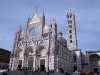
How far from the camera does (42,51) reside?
2794 centimetres

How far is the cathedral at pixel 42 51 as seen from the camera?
2630 cm

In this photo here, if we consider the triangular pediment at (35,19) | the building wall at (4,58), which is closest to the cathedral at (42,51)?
the triangular pediment at (35,19)

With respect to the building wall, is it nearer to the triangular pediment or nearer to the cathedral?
the cathedral

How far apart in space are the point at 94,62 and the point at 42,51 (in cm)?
2237

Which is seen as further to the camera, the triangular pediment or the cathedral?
the triangular pediment

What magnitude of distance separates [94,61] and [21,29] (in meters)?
28.1

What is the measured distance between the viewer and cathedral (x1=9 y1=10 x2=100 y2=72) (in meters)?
26.3

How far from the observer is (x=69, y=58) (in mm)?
37594

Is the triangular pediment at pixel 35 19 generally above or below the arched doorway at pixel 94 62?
above

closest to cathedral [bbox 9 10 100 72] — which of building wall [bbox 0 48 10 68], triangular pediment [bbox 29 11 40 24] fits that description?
triangular pediment [bbox 29 11 40 24]

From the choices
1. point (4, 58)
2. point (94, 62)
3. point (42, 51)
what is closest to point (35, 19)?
point (42, 51)

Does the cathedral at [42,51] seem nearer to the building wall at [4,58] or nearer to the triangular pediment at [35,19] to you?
the triangular pediment at [35,19]

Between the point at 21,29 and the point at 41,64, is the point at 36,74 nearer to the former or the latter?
the point at 41,64

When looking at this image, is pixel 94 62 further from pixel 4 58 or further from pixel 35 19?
pixel 4 58
